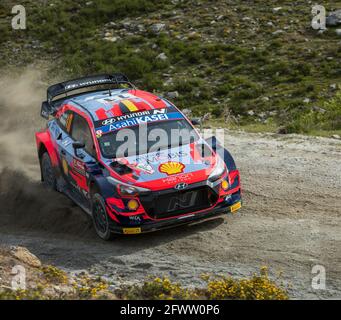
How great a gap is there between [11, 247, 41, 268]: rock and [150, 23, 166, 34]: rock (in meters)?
17.1

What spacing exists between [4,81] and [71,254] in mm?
12329

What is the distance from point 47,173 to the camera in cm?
1327

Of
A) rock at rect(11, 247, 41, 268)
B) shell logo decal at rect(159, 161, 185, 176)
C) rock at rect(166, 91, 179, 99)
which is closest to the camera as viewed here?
rock at rect(11, 247, 41, 268)

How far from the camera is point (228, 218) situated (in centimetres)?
1136

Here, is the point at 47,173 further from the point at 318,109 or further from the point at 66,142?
the point at 318,109

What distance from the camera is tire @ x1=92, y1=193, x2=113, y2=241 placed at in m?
10.6

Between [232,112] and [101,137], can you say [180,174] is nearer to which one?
[101,137]

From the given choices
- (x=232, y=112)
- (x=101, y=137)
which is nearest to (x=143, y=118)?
(x=101, y=137)

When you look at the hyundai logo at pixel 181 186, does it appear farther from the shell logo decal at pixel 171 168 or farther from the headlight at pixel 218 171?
the headlight at pixel 218 171

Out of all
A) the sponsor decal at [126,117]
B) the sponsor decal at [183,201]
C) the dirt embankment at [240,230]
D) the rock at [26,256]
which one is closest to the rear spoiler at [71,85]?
the dirt embankment at [240,230]

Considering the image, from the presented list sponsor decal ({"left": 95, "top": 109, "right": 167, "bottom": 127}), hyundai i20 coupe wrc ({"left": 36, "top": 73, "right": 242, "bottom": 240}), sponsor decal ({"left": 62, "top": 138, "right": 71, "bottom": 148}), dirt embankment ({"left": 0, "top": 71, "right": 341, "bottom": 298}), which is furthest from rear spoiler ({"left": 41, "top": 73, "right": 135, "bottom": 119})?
sponsor decal ({"left": 95, "top": 109, "right": 167, "bottom": 127})

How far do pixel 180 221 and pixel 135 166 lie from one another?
108cm

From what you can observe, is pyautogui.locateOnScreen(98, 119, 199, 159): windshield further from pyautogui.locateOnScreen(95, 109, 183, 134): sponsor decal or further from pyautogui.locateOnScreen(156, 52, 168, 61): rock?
pyautogui.locateOnScreen(156, 52, 168, 61): rock

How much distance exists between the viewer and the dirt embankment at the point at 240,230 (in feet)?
31.9
